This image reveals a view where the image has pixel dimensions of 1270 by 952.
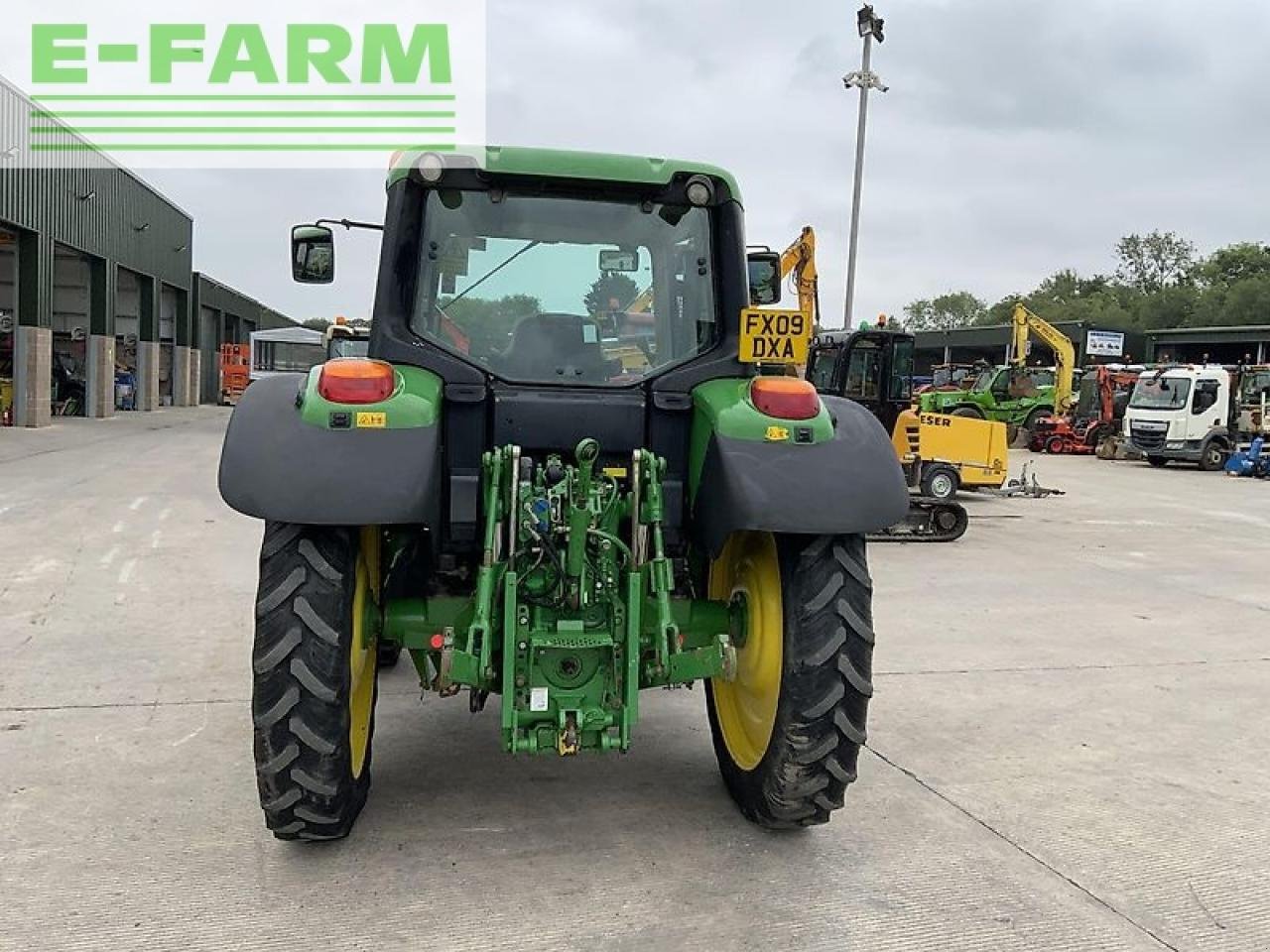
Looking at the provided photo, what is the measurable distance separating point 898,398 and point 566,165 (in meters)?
11.2

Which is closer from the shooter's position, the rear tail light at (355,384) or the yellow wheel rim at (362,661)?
the rear tail light at (355,384)

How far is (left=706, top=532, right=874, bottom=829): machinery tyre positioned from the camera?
3488mm

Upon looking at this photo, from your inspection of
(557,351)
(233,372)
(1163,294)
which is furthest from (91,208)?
(1163,294)

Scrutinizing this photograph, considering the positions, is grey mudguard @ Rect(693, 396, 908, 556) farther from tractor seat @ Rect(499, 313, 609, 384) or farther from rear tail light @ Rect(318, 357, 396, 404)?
rear tail light @ Rect(318, 357, 396, 404)

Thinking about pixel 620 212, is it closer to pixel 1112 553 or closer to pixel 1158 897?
pixel 1158 897

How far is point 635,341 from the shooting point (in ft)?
13.4

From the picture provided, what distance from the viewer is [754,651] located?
3.85 m

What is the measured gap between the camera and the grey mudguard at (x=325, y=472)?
3230 mm

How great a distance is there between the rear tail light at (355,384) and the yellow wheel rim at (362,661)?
51 cm

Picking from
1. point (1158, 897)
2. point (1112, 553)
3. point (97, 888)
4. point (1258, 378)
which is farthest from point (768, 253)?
point (1258, 378)

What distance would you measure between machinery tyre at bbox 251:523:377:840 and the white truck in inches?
965

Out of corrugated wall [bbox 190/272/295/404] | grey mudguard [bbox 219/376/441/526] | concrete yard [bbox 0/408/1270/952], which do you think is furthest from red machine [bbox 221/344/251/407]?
grey mudguard [bbox 219/376/441/526]

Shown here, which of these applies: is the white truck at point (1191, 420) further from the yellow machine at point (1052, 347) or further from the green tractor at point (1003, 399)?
the green tractor at point (1003, 399)

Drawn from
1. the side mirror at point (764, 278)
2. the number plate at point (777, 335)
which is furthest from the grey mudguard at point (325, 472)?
the side mirror at point (764, 278)
